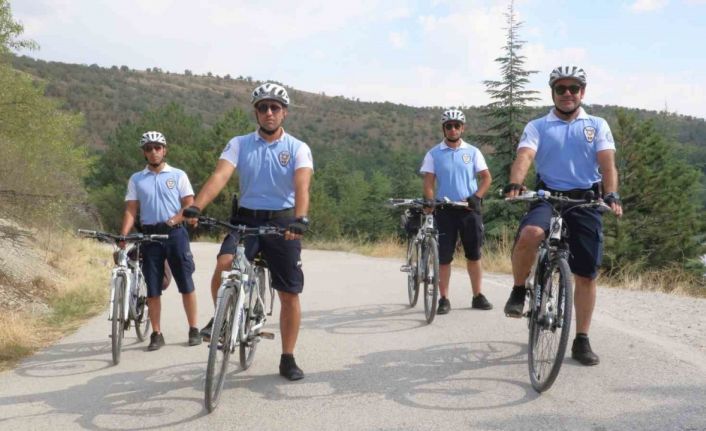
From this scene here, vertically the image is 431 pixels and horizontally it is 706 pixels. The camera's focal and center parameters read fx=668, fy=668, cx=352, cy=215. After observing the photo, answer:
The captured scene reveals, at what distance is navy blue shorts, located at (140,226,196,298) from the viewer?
6832 mm

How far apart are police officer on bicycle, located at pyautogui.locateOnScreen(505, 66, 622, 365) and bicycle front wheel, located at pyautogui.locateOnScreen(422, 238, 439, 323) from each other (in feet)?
7.04

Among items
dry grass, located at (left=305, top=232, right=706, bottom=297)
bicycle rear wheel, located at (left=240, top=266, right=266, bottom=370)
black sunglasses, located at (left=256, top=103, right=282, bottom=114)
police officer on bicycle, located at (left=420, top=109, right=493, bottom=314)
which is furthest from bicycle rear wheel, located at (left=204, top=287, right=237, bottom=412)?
dry grass, located at (left=305, top=232, right=706, bottom=297)

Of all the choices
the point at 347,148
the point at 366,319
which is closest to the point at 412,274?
the point at 366,319

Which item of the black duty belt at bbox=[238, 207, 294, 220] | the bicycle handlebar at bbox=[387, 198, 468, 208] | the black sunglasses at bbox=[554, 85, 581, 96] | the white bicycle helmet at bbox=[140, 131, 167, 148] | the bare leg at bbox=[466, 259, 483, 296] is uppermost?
the black sunglasses at bbox=[554, 85, 581, 96]

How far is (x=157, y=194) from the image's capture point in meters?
6.93

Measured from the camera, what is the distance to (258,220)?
17.1 feet

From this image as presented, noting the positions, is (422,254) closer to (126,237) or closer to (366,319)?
(366,319)

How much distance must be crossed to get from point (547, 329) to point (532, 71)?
2768cm

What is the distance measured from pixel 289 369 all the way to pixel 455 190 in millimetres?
3588

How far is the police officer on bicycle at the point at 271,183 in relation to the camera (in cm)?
514

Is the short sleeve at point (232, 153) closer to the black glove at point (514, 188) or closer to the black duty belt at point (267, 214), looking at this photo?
the black duty belt at point (267, 214)

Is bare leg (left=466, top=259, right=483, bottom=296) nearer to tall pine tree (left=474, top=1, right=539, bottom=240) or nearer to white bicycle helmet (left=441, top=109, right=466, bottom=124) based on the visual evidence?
white bicycle helmet (left=441, top=109, right=466, bottom=124)

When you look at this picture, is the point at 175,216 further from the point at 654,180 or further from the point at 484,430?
the point at 654,180

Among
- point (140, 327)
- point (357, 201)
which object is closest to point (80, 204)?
point (140, 327)
